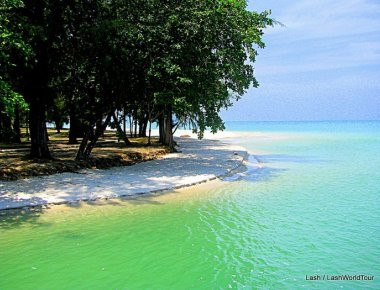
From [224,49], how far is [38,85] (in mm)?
12164

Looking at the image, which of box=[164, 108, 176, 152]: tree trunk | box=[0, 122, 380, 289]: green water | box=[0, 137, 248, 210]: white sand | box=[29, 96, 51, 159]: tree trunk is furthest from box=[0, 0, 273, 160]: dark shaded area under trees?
box=[164, 108, 176, 152]: tree trunk

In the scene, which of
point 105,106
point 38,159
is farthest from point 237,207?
point 38,159

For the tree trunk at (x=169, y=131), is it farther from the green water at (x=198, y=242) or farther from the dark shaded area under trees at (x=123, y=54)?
the green water at (x=198, y=242)

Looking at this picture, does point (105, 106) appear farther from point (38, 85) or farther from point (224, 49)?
point (224, 49)

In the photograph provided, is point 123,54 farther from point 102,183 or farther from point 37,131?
point 102,183

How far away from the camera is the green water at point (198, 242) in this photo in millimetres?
9070


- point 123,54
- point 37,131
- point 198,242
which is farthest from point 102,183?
point 198,242

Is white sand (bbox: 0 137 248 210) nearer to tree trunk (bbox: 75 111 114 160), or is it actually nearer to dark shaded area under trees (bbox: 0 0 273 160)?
tree trunk (bbox: 75 111 114 160)

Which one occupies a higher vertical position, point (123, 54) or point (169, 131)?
point (123, 54)

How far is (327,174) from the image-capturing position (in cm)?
2641

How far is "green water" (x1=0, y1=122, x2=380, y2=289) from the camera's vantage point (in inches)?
357

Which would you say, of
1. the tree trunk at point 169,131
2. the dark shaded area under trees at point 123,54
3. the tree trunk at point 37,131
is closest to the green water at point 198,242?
the dark shaded area under trees at point 123,54

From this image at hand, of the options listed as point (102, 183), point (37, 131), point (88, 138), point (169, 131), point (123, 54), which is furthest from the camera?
point (169, 131)

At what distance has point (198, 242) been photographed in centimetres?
1176
